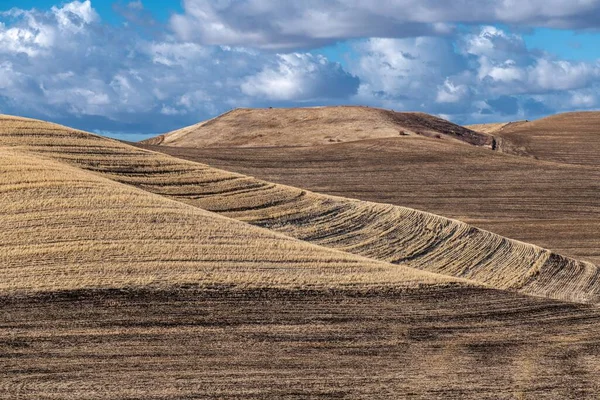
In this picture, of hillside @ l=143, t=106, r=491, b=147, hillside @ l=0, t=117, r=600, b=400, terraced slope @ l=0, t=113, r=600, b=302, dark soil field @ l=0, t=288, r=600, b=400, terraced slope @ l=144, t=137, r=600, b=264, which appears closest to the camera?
dark soil field @ l=0, t=288, r=600, b=400

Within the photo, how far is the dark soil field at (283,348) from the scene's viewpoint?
830 inches

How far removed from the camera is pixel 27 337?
22.1 metres

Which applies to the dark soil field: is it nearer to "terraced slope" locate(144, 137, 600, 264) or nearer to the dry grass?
"terraced slope" locate(144, 137, 600, 264)

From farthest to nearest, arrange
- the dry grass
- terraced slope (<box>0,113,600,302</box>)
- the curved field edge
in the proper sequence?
the dry grass < terraced slope (<box>0,113,600,302</box>) < the curved field edge

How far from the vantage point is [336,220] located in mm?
36188

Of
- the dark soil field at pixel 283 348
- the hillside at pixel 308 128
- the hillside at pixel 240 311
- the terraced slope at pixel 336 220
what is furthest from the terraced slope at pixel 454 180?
the dark soil field at pixel 283 348

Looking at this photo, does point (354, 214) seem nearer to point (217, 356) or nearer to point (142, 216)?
point (142, 216)

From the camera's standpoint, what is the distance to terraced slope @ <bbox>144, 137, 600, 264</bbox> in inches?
1847

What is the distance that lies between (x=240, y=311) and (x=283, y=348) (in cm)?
191

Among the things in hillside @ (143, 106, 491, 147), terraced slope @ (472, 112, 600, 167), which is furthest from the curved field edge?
terraced slope @ (472, 112, 600, 167)

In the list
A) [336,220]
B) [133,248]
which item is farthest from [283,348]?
[336,220]

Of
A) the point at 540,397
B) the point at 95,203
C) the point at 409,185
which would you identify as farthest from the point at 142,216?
the point at 409,185

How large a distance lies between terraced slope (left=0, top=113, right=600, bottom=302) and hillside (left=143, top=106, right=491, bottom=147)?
115ft

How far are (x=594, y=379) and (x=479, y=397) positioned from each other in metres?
3.49
